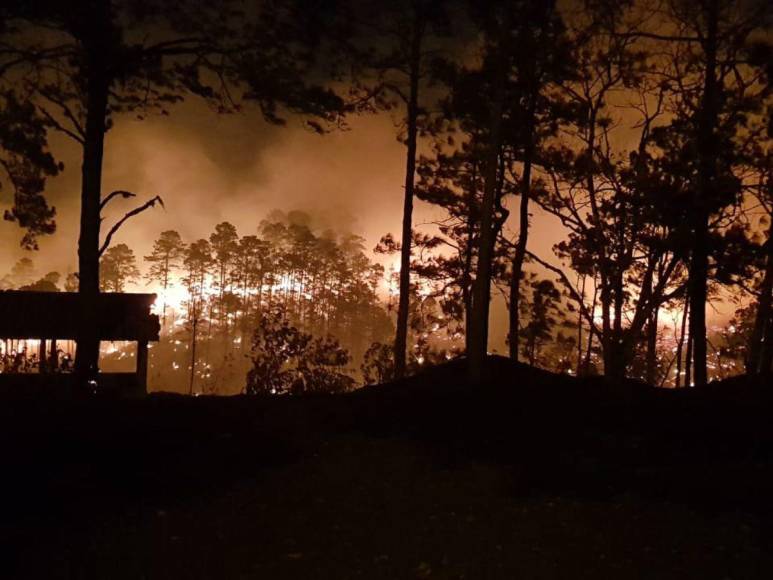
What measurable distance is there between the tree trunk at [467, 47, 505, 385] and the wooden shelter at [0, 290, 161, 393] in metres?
10.1

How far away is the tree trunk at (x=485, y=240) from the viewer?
36.5 ft

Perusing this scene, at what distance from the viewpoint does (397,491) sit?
22.0ft

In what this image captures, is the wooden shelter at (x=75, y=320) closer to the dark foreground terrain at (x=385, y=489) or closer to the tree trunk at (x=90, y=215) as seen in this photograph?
the tree trunk at (x=90, y=215)

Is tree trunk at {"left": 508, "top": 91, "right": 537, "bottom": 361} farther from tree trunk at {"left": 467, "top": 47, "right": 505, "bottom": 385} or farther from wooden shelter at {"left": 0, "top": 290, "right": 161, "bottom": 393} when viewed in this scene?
wooden shelter at {"left": 0, "top": 290, "right": 161, "bottom": 393}

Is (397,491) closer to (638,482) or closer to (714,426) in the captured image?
(638,482)

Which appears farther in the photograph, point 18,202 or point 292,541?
point 18,202

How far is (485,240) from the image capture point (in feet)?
36.5

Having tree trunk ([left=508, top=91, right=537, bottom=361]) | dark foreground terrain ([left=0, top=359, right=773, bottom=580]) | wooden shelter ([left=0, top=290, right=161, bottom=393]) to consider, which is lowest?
dark foreground terrain ([left=0, top=359, right=773, bottom=580])

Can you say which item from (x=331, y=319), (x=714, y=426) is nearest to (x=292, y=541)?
(x=714, y=426)

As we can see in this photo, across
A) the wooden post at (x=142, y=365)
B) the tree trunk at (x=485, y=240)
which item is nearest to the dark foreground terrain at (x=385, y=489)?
the tree trunk at (x=485, y=240)

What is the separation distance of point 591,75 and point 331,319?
166ft

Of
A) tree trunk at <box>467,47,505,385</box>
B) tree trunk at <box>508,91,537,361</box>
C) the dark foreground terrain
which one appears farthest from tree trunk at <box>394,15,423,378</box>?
the dark foreground terrain

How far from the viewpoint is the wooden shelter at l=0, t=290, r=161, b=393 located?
17.3m

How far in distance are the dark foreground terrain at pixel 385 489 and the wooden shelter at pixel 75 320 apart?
26.4 ft
